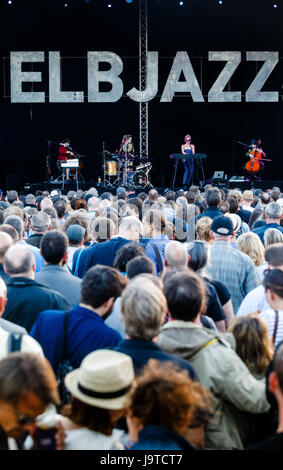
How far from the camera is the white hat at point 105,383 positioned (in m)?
1.98

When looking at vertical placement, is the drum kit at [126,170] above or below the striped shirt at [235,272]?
above

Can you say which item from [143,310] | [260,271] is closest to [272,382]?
[143,310]

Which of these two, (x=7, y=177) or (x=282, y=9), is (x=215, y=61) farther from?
(x=7, y=177)

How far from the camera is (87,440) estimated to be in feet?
6.45

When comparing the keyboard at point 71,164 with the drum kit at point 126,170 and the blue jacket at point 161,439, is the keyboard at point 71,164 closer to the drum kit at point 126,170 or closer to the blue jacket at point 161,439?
the drum kit at point 126,170

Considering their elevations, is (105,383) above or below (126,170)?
below

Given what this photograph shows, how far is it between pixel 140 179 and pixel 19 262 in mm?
12623

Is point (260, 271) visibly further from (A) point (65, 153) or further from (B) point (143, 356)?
(A) point (65, 153)

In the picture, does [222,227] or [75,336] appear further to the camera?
[222,227]

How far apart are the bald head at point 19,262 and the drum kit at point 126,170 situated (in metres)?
12.4

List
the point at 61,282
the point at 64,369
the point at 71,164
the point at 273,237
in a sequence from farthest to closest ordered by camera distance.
→ the point at 71,164, the point at 273,237, the point at 61,282, the point at 64,369

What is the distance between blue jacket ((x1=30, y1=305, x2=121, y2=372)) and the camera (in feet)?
9.40

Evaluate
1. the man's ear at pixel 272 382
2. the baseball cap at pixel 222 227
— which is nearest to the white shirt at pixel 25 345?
the man's ear at pixel 272 382

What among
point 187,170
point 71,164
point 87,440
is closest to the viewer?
point 87,440
